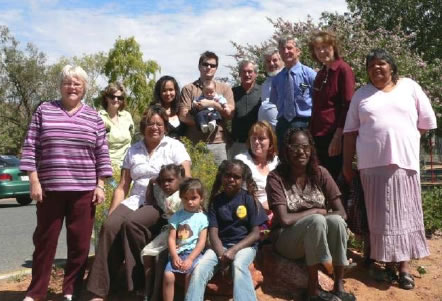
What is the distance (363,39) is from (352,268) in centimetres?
892

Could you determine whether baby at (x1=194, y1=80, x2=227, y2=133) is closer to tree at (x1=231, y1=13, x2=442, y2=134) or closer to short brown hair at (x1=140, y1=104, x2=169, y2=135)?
short brown hair at (x1=140, y1=104, x2=169, y2=135)

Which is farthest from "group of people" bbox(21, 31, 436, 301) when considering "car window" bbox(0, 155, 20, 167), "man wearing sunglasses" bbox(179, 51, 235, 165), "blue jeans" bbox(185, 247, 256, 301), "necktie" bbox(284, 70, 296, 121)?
"car window" bbox(0, 155, 20, 167)

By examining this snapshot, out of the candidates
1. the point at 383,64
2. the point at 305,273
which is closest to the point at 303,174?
the point at 305,273

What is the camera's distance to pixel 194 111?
627 centimetres

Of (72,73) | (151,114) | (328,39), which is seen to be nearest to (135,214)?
(151,114)

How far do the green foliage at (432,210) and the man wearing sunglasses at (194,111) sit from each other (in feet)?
9.59

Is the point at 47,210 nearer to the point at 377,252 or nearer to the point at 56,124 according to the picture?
the point at 56,124

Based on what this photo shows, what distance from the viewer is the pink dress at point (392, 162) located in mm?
5074

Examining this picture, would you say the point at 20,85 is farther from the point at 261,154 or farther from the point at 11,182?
A: the point at 261,154

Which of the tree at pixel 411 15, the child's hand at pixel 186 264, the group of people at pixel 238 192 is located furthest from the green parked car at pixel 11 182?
the tree at pixel 411 15

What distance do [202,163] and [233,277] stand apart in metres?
1.90

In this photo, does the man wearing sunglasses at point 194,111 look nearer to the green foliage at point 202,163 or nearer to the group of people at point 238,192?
the green foliage at point 202,163

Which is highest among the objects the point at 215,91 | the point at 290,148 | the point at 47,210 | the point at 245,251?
the point at 215,91

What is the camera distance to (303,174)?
501cm
